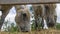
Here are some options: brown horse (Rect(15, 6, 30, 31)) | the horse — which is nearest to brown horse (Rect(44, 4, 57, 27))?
the horse

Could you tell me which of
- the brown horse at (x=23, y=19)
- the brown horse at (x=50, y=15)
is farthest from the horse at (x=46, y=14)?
the brown horse at (x=23, y=19)

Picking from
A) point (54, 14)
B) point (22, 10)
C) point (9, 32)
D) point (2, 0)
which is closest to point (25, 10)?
point (22, 10)

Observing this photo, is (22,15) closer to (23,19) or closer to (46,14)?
(23,19)

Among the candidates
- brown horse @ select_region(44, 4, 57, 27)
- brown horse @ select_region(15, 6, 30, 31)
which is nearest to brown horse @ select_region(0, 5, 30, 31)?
brown horse @ select_region(15, 6, 30, 31)

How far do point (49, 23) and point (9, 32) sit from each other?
61 centimetres

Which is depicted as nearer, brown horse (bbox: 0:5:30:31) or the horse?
brown horse (bbox: 0:5:30:31)

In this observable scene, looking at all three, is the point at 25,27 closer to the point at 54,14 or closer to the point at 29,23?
the point at 29,23

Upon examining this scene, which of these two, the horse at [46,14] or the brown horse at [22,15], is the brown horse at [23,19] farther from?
the horse at [46,14]

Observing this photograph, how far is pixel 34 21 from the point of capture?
169 cm

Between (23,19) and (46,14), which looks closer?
(23,19)

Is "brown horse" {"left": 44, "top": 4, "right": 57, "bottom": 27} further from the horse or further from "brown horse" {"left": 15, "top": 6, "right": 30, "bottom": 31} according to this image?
"brown horse" {"left": 15, "top": 6, "right": 30, "bottom": 31}

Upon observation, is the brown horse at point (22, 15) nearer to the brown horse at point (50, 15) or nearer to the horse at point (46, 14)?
the horse at point (46, 14)

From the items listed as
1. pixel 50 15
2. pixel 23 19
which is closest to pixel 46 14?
pixel 50 15

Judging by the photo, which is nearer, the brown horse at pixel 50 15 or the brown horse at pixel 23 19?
the brown horse at pixel 23 19
